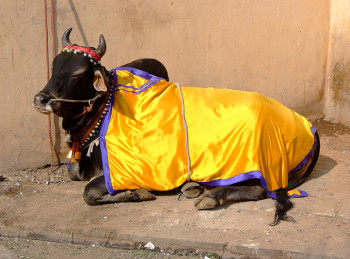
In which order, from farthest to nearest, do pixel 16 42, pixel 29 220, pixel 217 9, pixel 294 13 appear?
pixel 294 13 < pixel 217 9 < pixel 16 42 < pixel 29 220

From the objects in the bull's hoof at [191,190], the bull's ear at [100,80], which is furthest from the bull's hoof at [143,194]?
the bull's ear at [100,80]

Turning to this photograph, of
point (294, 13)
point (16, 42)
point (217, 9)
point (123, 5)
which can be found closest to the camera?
point (16, 42)

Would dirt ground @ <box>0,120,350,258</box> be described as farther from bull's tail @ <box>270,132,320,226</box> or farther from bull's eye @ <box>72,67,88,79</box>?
bull's eye @ <box>72,67,88,79</box>

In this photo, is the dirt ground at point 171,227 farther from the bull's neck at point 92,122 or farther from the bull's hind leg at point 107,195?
the bull's neck at point 92,122

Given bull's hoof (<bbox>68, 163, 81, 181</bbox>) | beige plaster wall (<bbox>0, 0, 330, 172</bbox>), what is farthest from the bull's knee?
beige plaster wall (<bbox>0, 0, 330, 172</bbox>)

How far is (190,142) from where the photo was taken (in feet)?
16.1

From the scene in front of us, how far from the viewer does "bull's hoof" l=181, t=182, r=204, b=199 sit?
4.93 m

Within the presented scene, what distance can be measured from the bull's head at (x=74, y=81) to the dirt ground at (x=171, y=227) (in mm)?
850

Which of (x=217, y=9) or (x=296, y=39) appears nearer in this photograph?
(x=217, y=9)

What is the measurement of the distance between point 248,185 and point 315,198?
56cm

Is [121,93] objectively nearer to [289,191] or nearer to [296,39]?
[289,191]

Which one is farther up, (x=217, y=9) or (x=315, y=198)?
(x=217, y=9)

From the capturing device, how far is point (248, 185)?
16.3ft

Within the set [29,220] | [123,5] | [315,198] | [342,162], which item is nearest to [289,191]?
[315,198]
